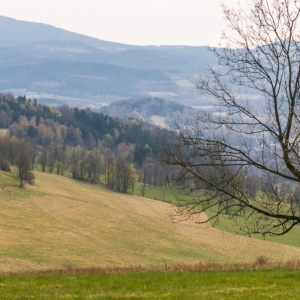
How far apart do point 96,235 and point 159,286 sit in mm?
50192

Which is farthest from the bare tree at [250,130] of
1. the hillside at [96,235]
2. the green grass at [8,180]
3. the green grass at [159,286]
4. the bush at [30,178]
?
the bush at [30,178]

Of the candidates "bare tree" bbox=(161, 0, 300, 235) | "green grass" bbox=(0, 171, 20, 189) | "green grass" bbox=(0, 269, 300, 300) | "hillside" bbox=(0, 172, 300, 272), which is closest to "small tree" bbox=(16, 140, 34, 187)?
"green grass" bbox=(0, 171, 20, 189)

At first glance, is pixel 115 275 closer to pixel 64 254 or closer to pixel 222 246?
pixel 64 254

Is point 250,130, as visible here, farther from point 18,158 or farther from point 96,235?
point 18,158

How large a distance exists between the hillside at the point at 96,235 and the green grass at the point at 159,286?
1931 centimetres

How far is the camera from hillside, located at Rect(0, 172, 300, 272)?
162 feet

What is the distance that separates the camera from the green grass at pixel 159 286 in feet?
40.5

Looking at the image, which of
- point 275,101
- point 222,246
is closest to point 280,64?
point 275,101

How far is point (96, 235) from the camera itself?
63.1 metres

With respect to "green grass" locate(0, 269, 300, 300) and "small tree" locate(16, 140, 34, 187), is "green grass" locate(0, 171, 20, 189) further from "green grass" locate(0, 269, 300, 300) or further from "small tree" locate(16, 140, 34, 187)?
"green grass" locate(0, 269, 300, 300)

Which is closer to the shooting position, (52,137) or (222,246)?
(222,246)

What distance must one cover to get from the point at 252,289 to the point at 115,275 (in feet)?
19.1

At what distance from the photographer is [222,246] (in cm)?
6366

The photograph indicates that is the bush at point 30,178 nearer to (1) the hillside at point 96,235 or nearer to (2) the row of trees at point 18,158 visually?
(2) the row of trees at point 18,158
